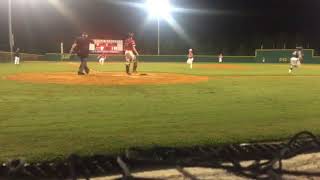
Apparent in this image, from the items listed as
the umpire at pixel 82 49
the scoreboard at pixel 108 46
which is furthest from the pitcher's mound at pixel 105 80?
the scoreboard at pixel 108 46

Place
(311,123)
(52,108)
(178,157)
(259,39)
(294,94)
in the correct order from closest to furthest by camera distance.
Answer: (178,157), (311,123), (52,108), (294,94), (259,39)

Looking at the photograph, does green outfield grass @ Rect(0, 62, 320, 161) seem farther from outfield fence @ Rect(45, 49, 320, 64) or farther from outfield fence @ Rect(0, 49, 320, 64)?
outfield fence @ Rect(45, 49, 320, 64)

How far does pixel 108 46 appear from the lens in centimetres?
6159

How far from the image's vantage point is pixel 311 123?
8000 mm

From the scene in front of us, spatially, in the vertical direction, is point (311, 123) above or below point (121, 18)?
below

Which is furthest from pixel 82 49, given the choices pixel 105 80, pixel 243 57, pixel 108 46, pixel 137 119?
pixel 108 46

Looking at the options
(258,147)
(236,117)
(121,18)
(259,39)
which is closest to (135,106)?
(236,117)

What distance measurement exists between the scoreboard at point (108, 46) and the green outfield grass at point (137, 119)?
4719cm

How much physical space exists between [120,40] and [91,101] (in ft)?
171

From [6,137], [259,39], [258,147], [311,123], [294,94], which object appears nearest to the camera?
[258,147]

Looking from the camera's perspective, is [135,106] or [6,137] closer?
[6,137]

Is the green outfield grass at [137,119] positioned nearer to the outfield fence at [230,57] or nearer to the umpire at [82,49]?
the umpire at [82,49]

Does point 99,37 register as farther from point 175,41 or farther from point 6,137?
point 6,137

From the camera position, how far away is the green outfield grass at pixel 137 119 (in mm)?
6199
